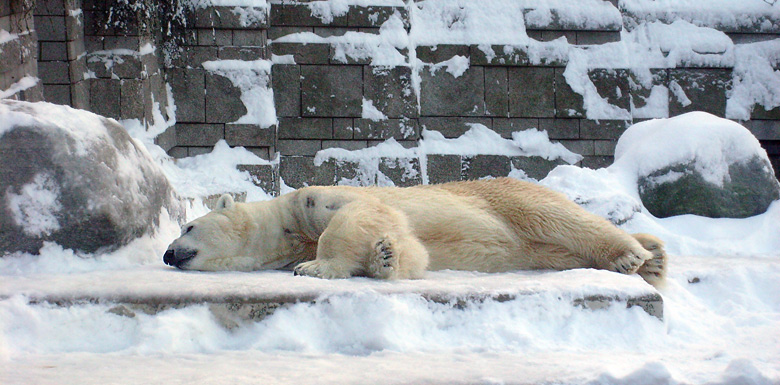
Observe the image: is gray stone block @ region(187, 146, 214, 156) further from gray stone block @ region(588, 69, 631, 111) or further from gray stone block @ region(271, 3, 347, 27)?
gray stone block @ region(588, 69, 631, 111)

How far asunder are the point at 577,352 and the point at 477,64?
216 inches

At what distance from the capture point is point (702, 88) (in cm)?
857

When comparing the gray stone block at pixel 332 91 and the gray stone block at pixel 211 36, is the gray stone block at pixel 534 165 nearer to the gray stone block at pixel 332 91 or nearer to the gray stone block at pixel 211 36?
the gray stone block at pixel 332 91

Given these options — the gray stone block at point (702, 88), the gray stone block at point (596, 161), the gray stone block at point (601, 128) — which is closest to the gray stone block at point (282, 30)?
the gray stone block at point (601, 128)

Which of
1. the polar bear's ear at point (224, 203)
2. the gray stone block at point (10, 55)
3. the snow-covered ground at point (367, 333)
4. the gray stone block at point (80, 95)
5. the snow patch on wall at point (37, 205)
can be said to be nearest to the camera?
the snow-covered ground at point (367, 333)

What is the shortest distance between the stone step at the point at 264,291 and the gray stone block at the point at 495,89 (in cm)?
482

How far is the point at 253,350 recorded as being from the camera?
2.77 metres

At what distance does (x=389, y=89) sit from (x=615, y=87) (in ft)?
7.37

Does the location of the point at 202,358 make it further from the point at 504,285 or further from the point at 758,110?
the point at 758,110

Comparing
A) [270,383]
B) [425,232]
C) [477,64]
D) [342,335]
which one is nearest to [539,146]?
[477,64]

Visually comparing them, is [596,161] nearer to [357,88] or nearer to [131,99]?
[357,88]

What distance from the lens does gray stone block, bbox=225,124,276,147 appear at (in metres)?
7.34

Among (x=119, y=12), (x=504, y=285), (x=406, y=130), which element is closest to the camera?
(x=504, y=285)

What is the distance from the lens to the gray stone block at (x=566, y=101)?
8.16 m
